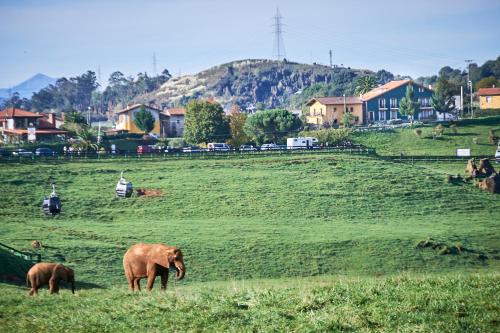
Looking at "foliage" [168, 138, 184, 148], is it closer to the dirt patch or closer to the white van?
the white van

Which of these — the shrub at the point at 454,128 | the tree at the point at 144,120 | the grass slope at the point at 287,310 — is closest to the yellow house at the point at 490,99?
the shrub at the point at 454,128

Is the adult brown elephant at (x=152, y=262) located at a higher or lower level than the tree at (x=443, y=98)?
lower

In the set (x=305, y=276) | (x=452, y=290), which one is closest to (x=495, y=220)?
(x=305, y=276)

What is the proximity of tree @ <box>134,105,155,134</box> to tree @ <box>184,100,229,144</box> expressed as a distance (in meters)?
18.3

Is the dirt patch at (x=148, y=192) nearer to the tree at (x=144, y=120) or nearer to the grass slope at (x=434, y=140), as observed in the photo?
the grass slope at (x=434, y=140)

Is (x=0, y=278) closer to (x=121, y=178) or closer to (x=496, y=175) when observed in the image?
(x=121, y=178)

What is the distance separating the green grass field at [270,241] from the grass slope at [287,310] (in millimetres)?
49

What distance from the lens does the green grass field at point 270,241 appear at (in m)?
16.3

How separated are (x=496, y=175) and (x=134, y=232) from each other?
35.3 metres

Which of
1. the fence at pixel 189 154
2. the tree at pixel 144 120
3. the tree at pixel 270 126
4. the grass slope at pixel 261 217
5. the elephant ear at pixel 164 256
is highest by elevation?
the tree at pixel 144 120

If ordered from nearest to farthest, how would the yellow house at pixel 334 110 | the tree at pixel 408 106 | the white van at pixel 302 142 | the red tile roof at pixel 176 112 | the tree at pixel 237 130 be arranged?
the white van at pixel 302 142 → the tree at pixel 237 130 → the tree at pixel 408 106 → the yellow house at pixel 334 110 → the red tile roof at pixel 176 112

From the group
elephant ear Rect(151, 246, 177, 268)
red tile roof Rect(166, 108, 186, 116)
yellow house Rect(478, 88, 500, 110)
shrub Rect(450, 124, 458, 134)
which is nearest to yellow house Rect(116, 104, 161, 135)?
red tile roof Rect(166, 108, 186, 116)

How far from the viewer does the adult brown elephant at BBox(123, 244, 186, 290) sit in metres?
22.0

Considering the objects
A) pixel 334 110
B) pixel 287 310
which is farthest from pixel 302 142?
pixel 287 310
